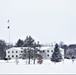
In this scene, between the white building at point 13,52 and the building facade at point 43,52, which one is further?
the white building at point 13,52

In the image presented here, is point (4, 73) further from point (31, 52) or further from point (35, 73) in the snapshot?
point (31, 52)

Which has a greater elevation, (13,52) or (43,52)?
(13,52)

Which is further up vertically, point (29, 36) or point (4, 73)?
point (29, 36)

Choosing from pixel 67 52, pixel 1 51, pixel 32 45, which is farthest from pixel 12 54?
pixel 32 45

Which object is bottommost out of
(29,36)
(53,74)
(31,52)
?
(53,74)

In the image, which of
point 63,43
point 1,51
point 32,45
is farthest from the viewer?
point 63,43

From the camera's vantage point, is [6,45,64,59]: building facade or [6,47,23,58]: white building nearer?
[6,45,64,59]: building facade

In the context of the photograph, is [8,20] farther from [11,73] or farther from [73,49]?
[73,49]

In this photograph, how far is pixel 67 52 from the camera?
11288 centimetres

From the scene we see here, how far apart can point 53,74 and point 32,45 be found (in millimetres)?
41924

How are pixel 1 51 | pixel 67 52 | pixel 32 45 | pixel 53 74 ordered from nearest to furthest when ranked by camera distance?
pixel 53 74 → pixel 32 45 → pixel 1 51 → pixel 67 52

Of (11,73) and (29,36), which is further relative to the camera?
(29,36)

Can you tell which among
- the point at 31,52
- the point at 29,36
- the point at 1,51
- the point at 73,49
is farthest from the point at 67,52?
the point at 31,52

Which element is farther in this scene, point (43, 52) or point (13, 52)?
point (13, 52)
